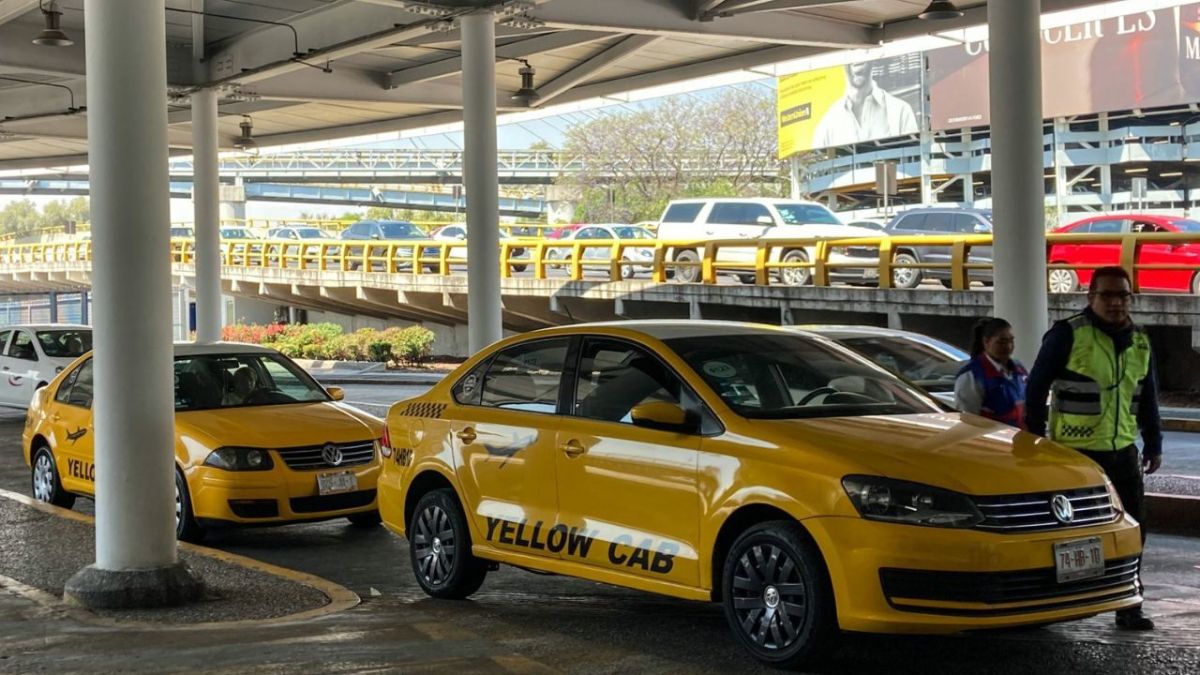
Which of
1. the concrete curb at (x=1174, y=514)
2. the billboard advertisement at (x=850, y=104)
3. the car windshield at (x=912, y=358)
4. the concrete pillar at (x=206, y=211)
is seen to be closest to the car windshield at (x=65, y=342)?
the concrete pillar at (x=206, y=211)

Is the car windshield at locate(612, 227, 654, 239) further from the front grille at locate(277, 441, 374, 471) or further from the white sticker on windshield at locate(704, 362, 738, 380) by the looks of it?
the white sticker on windshield at locate(704, 362, 738, 380)

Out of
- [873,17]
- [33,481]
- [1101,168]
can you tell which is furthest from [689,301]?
[1101,168]

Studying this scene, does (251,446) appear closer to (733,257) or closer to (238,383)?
(238,383)

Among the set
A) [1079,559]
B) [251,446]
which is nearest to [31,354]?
[251,446]

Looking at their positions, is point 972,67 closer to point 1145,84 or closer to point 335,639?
point 1145,84

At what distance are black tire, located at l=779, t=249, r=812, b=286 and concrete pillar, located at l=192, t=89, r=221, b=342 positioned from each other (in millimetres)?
11136

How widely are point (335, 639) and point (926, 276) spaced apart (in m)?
22.0

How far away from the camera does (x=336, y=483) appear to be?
1099 centimetres

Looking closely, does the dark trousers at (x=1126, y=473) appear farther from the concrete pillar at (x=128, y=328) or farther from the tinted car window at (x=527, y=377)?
the concrete pillar at (x=128, y=328)

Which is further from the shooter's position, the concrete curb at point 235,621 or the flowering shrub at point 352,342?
the flowering shrub at point 352,342

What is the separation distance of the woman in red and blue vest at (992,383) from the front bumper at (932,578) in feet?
7.75

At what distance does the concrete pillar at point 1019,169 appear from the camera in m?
15.6

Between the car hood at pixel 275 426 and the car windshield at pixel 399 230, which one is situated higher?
the car windshield at pixel 399 230

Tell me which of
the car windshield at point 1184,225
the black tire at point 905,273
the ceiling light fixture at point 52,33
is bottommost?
the black tire at point 905,273
